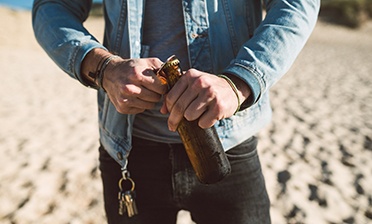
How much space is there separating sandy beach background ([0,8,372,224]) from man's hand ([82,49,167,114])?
2.32 m

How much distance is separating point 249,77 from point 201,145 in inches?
9.6

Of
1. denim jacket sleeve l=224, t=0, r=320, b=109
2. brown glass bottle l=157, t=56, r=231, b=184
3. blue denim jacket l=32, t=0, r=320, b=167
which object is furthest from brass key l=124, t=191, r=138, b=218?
denim jacket sleeve l=224, t=0, r=320, b=109

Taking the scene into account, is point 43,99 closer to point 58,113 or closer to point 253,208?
point 58,113

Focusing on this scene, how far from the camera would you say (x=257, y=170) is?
1.34 m

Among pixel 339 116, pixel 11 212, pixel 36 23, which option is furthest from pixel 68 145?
pixel 339 116

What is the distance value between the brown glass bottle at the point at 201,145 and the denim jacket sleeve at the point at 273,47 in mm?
137

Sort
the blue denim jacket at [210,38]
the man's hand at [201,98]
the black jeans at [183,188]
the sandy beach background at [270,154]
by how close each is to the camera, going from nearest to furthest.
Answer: the man's hand at [201,98] < the blue denim jacket at [210,38] < the black jeans at [183,188] < the sandy beach background at [270,154]

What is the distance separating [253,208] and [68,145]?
396 centimetres

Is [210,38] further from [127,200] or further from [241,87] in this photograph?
[127,200]

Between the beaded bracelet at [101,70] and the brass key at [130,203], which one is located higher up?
the beaded bracelet at [101,70]

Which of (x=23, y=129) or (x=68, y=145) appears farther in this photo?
(x=23, y=129)

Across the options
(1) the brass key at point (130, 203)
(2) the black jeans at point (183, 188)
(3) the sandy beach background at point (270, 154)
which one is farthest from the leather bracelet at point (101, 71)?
(3) the sandy beach background at point (270, 154)

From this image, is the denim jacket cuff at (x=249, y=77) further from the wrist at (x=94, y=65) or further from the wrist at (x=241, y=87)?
the wrist at (x=94, y=65)

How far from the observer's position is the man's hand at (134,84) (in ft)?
3.05
